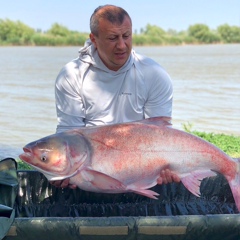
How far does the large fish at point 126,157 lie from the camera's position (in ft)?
10.8

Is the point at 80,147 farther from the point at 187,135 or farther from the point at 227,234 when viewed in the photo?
the point at 227,234

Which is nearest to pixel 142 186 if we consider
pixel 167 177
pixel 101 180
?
pixel 167 177

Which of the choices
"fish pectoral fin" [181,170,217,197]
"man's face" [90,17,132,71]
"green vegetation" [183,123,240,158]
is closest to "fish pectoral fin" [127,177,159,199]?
"fish pectoral fin" [181,170,217,197]

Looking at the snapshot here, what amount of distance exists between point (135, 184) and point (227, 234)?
586mm

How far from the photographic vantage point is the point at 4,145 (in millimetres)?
8156

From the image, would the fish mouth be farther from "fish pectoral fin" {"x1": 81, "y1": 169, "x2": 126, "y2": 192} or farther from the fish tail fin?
the fish tail fin

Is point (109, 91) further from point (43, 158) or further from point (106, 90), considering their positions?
point (43, 158)

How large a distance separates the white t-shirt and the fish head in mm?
794

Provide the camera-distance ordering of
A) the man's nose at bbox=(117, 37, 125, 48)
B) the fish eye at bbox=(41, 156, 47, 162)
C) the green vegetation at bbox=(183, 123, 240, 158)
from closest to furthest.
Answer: the fish eye at bbox=(41, 156, 47, 162) → the man's nose at bbox=(117, 37, 125, 48) → the green vegetation at bbox=(183, 123, 240, 158)

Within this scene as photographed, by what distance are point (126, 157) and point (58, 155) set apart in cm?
36

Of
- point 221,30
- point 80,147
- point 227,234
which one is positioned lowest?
point 221,30

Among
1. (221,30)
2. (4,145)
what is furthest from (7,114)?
(221,30)

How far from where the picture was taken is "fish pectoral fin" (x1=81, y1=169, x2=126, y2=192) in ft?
10.9

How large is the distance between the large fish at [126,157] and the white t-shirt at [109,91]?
68 centimetres
